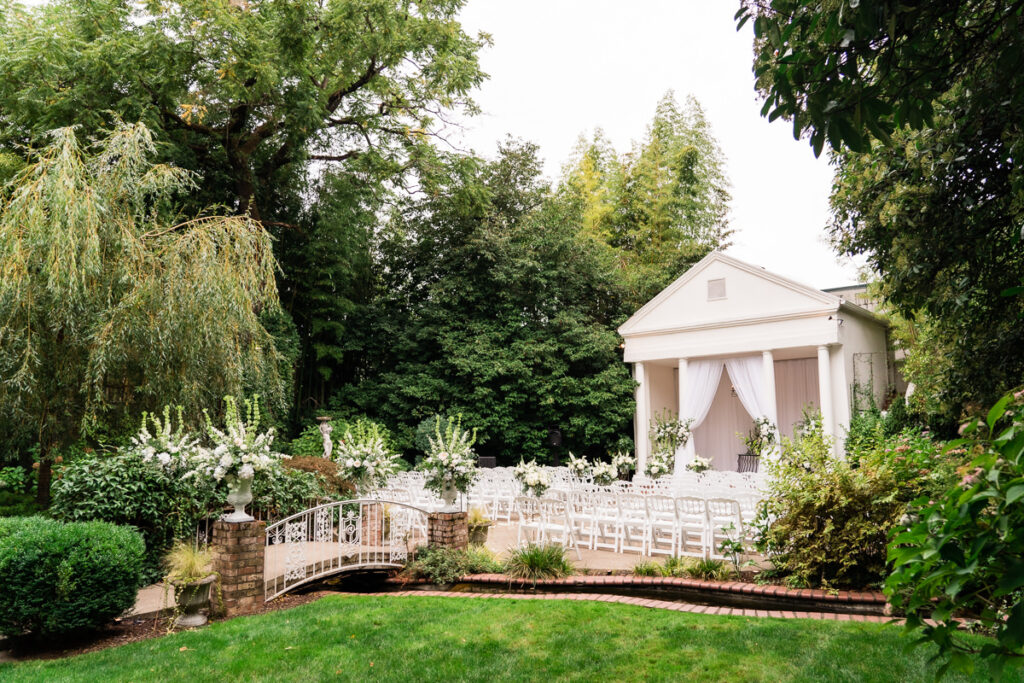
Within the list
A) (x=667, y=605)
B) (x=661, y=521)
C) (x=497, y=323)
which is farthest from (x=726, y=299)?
(x=667, y=605)

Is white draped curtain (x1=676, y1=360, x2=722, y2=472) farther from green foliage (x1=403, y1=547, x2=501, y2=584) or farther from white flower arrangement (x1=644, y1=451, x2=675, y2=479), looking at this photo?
green foliage (x1=403, y1=547, x2=501, y2=584)

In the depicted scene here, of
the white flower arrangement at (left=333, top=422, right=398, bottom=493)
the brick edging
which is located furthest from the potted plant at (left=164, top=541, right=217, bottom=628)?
the white flower arrangement at (left=333, top=422, right=398, bottom=493)

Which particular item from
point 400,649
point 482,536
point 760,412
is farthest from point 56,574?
point 760,412

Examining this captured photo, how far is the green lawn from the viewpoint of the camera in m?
4.34

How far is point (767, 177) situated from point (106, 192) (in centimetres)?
2246

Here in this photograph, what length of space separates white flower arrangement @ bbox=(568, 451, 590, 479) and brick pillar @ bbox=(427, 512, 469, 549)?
3369 millimetres

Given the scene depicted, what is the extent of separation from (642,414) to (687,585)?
1155 centimetres

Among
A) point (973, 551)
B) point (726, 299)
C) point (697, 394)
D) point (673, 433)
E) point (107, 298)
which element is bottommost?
point (673, 433)

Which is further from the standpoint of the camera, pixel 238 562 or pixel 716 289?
pixel 716 289

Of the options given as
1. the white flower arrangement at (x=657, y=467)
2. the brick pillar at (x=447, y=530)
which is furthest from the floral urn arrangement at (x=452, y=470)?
the white flower arrangement at (x=657, y=467)

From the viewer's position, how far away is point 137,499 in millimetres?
7617

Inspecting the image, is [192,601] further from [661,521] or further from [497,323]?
[497,323]

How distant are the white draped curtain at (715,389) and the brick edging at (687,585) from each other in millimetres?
9818

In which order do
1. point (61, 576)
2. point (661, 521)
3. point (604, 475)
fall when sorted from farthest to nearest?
point (604, 475) → point (661, 521) → point (61, 576)
